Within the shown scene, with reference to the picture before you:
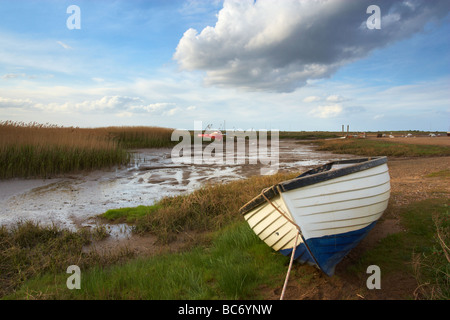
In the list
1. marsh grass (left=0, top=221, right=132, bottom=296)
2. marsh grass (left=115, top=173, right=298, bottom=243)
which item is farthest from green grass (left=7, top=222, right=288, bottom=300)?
marsh grass (left=115, top=173, right=298, bottom=243)

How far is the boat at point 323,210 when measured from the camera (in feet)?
A: 11.7

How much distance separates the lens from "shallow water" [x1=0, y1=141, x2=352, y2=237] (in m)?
7.88

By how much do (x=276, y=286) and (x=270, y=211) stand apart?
1.03m

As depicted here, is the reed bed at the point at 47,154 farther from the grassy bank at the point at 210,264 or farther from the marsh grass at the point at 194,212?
the grassy bank at the point at 210,264

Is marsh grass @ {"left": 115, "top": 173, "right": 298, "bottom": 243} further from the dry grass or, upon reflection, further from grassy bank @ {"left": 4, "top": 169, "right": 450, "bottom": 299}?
grassy bank @ {"left": 4, "top": 169, "right": 450, "bottom": 299}

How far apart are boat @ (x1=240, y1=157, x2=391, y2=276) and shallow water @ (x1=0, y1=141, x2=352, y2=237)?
431 centimetres

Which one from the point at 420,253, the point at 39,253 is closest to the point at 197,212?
the point at 39,253

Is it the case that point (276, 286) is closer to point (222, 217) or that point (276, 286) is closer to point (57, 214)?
point (222, 217)

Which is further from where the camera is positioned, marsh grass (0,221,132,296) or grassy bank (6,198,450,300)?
marsh grass (0,221,132,296)

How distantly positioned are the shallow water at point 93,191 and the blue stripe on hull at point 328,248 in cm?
457

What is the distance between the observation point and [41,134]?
576 inches

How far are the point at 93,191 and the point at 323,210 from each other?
961 cm

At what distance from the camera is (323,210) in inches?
143
